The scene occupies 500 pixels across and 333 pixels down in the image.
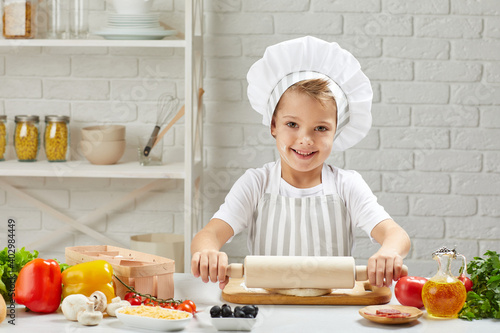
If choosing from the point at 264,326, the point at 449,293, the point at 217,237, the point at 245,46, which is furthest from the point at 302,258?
the point at 245,46

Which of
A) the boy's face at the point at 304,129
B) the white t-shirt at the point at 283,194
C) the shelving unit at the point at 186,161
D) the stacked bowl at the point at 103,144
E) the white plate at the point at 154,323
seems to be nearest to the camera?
the white plate at the point at 154,323

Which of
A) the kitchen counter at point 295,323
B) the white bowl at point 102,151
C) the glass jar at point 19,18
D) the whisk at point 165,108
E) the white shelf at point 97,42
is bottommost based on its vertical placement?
the kitchen counter at point 295,323

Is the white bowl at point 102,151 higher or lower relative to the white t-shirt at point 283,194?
higher

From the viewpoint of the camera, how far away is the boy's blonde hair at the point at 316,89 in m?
1.63

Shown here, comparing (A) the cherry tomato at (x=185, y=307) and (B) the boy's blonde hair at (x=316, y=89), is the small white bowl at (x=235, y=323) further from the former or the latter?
(B) the boy's blonde hair at (x=316, y=89)

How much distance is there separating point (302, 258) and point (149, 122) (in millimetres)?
1545

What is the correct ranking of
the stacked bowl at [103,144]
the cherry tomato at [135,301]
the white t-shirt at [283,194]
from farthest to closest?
the stacked bowl at [103,144] < the white t-shirt at [283,194] < the cherry tomato at [135,301]

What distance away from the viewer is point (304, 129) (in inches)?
64.2

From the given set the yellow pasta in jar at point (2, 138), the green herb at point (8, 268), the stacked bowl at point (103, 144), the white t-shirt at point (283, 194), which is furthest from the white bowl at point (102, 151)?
the green herb at point (8, 268)

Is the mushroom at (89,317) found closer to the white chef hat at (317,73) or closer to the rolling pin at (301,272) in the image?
the rolling pin at (301,272)

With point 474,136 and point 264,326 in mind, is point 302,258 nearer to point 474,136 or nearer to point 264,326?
point 264,326

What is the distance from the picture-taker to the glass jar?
7.88 ft

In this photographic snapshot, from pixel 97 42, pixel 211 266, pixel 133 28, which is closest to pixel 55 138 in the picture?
pixel 97 42

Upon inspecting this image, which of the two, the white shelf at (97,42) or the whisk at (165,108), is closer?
the white shelf at (97,42)
